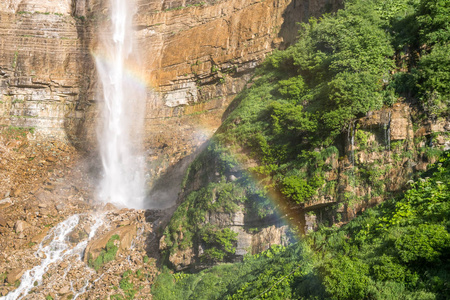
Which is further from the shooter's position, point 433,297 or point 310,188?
point 310,188

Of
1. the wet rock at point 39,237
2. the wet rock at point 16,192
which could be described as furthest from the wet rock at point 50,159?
the wet rock at point 39,237

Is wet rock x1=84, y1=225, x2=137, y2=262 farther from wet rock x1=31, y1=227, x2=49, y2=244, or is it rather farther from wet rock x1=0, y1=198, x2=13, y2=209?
wet rock x1=0, y1=198, x2=13, y2=209

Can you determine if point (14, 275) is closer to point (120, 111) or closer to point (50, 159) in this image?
point (50, 159)

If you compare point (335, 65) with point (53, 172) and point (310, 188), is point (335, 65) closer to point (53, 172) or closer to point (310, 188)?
point (310, 188)

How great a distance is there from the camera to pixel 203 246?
14445 mm

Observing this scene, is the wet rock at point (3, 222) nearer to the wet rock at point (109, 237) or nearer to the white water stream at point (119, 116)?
the white water stream at point (119, 116)

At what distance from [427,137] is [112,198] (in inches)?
770

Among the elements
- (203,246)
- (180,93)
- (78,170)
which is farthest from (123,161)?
(203,246)

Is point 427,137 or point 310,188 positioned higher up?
point 427,137

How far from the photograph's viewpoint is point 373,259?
7641mm

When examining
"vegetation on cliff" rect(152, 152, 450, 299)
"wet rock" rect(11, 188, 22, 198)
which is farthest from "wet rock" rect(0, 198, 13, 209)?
"vegetation on cliff" rect(152, 152, 450, 299)

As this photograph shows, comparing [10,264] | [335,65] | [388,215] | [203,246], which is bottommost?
[10,264]

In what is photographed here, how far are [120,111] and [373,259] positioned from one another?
24.5 metres

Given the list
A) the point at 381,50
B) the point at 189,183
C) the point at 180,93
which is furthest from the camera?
the point at 180,93
